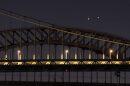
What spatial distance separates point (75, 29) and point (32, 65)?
39270 millimetres

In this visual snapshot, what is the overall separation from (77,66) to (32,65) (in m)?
9.11

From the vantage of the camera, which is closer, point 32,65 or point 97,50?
point 32,65

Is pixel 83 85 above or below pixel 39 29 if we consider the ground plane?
below

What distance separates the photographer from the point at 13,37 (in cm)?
19212

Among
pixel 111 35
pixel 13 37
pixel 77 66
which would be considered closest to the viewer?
pixel 77 66

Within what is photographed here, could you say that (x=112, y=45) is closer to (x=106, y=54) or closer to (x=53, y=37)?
(x=106, y=54)

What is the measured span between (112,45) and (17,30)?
23.0 m

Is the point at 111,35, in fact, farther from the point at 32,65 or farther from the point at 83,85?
the point at 32,65

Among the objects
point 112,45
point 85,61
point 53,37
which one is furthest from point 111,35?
point 85,61

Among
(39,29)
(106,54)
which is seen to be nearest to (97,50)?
(106,54)

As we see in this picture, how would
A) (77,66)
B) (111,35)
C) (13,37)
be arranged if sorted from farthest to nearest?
(13,37) → (111,35) → (77,66)

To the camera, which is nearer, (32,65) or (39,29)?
(32,65)


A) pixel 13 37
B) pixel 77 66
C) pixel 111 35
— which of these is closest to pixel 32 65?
pixel 77 66

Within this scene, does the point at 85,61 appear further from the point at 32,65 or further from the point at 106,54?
the point at 106,54
